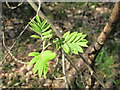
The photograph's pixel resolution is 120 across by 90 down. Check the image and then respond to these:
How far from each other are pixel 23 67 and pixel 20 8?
1.44 m

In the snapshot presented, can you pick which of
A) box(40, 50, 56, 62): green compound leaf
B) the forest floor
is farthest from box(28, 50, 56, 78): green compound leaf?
the forest floor

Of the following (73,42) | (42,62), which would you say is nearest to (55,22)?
(73,42)

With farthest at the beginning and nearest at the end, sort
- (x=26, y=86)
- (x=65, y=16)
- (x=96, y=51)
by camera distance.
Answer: (x=65, y=16) → (x=26, y=86) → (x=96, y=51)

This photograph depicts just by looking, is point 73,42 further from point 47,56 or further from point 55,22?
point 55,22

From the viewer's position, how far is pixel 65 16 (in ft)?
10.8

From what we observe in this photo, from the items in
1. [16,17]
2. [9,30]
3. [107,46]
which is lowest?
[107,46]

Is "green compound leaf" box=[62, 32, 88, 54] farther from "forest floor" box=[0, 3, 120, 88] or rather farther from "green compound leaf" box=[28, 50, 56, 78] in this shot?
"forest floor" box=[0, 3, 120, 88]

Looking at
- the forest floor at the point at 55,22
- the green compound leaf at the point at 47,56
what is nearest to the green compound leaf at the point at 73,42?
the green compound leaf at the point at 47,56

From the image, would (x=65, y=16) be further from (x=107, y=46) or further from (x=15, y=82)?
(x=15, y=82)

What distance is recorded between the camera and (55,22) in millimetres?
3029

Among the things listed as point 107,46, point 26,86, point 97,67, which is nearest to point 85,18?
point 107,46

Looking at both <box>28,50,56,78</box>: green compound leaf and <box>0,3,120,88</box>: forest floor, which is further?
<box>0,3,120,88</box>: forest floor

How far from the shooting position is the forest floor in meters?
2.29

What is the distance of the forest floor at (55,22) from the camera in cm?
229
